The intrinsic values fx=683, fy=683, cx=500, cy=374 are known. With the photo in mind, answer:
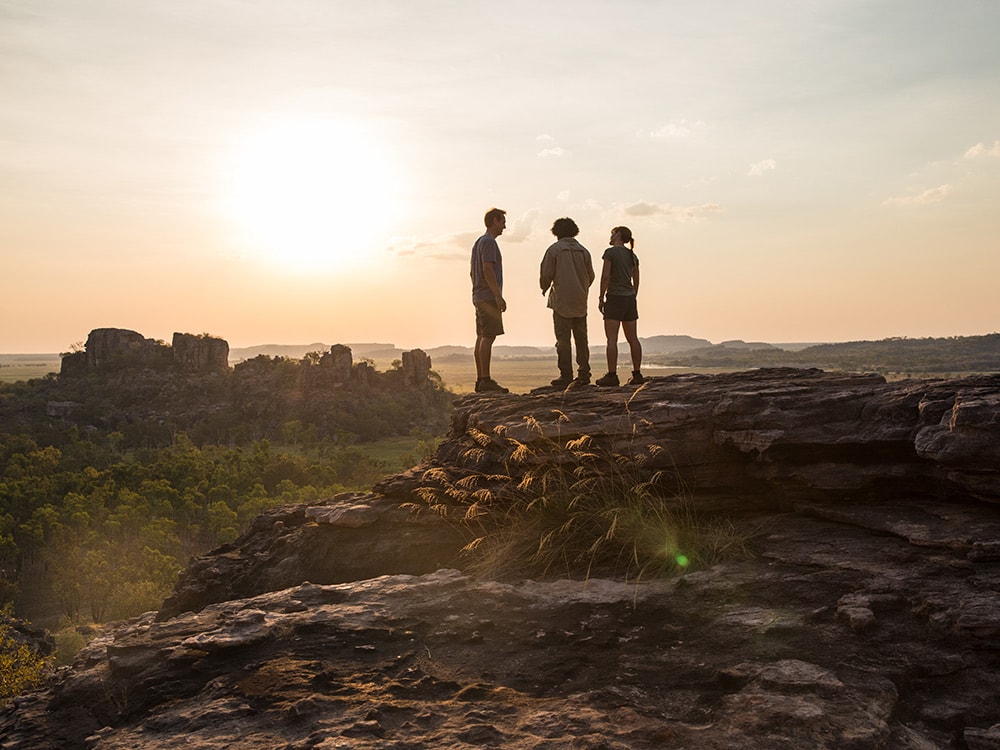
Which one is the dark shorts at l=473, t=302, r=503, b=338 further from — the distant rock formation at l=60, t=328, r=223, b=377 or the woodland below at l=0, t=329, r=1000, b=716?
the distant rock formation at l=60, t=328, r=223, b=377

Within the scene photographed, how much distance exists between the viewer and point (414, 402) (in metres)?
122

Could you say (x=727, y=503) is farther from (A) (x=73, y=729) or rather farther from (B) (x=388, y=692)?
(A) (x=73, y=729)

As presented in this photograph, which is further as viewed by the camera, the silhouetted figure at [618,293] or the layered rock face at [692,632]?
the silhouetted figure at [618,293]

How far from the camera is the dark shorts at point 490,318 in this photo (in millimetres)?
12344

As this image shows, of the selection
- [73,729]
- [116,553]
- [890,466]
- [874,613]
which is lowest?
[116,553]

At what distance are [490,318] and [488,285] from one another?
0.63 meters

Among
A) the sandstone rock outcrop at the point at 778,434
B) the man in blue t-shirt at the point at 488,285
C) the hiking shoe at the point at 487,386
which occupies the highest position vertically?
the man in blue t-shirt at the point at 488,285

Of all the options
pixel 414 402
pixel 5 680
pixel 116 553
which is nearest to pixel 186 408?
pixel 414 402

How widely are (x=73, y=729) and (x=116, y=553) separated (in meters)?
44.5

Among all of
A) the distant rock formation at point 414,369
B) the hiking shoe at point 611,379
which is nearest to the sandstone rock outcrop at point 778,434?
the hiking shoe at point 611,379

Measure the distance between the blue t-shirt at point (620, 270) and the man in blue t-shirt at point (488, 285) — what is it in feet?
6.27

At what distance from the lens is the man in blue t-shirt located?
1201 centimetres

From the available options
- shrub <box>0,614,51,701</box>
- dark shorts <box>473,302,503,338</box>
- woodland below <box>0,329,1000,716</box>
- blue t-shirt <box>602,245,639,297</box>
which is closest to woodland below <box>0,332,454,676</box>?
woodland below <box>0,329,1000,716</box>

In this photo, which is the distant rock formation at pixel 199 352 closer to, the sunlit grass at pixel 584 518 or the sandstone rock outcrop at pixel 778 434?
the sandstone rock outcrop at pixel 778 434
